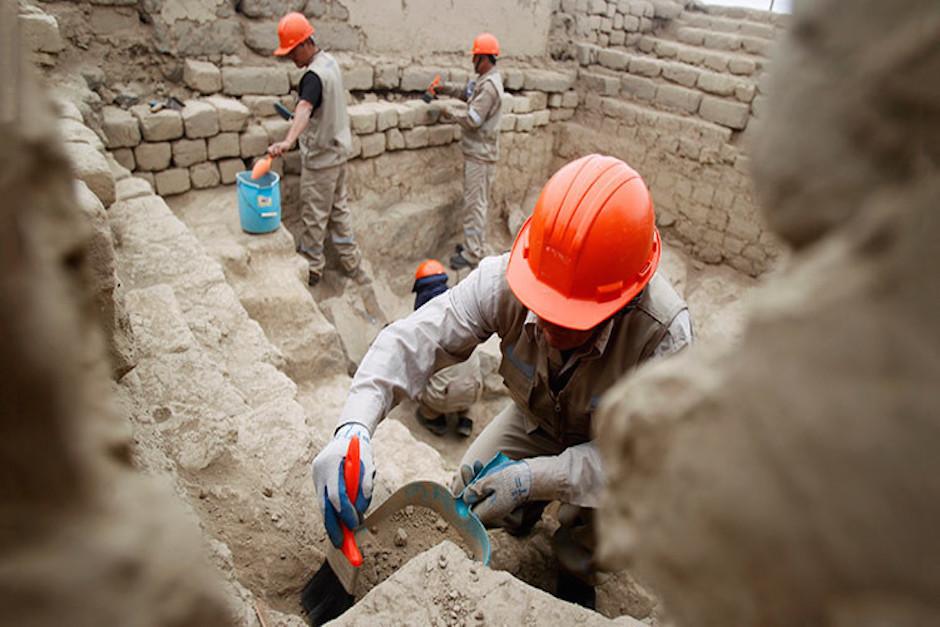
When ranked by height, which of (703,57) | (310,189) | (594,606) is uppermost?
(703,57)

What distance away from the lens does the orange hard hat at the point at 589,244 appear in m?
1.87

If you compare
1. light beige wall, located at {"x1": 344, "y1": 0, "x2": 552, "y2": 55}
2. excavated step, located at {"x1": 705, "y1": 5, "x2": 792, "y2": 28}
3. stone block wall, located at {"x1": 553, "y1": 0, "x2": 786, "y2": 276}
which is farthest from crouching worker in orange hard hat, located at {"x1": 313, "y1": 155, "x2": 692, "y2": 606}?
excavated step, located at {"x1": 705, "y1": 5, "x2": 792, "y2": 28}

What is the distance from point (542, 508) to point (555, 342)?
3.36ft

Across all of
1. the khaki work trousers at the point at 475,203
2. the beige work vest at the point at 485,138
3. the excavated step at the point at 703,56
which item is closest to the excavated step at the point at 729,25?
the excavated step at the point at 703,56

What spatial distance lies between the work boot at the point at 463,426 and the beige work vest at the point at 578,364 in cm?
192

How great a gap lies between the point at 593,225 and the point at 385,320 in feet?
13.8

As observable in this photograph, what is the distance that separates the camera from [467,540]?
6.59ft

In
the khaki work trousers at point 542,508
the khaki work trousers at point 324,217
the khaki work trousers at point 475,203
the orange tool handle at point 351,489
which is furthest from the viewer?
the khaki work trousers at point 475,203

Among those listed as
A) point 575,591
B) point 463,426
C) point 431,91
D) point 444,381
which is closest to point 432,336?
point 575,591

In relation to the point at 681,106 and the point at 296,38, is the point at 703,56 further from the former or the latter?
the point at 296,38

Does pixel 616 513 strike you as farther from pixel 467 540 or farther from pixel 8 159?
pixel 467 540

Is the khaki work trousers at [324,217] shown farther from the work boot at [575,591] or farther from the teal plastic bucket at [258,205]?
the work boot at [575,591]

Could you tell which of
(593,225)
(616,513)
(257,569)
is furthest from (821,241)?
(257,569)

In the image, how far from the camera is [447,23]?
6.56m
